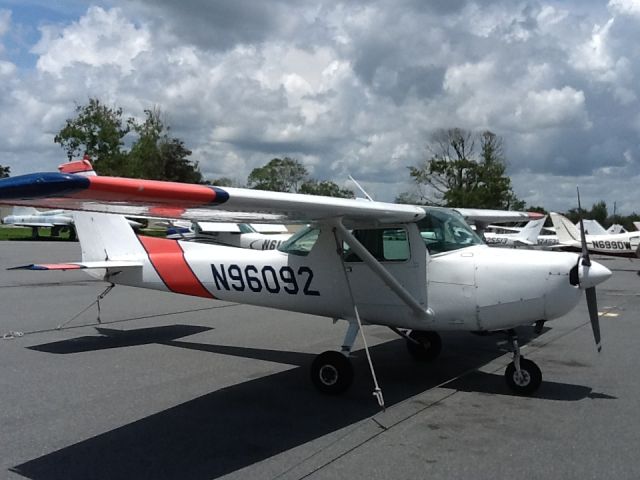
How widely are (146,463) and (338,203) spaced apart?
2764 millimetres

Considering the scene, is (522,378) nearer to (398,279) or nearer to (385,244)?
(398,279)

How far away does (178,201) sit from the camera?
4258mm

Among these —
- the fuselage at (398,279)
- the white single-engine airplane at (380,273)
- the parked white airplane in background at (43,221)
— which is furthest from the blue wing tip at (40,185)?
the parked white airplane in background at (43,221)

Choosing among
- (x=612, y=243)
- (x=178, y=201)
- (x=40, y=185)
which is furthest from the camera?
(x=612, y=243)

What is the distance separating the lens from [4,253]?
27844 millimetres

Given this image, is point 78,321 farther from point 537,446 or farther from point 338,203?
point 537,446

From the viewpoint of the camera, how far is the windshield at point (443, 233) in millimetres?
6336

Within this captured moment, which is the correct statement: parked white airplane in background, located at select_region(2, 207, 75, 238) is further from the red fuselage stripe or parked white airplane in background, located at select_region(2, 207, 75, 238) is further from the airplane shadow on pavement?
the airplane shadow on pavement

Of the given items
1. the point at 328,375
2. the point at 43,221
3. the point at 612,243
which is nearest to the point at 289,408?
the point at 328,375

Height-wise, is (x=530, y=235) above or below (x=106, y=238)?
below

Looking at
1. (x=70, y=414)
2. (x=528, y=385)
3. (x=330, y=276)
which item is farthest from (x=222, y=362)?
(x=528, y=385)

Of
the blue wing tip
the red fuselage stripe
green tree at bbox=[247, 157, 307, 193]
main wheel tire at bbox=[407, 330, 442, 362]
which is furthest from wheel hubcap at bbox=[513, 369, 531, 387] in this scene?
green tree at bbox=[247, 157, 307, 193]

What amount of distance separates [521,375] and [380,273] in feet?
5.91

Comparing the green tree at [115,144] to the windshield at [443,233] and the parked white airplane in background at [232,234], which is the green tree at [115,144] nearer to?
the parked white airplane in background at [232,234]
